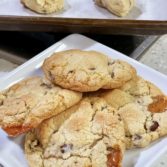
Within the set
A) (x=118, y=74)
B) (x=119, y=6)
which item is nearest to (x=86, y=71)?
(x=118, y=74)

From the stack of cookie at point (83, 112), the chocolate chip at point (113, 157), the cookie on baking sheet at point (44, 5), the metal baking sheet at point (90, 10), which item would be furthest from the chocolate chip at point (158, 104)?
the cookie on baking sheet at point (44, 5)

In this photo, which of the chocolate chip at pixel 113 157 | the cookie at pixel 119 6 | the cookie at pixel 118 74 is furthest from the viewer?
the cookie at pixel 119 6

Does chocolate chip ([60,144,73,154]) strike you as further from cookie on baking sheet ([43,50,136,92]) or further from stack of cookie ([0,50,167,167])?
cookie on baking sheet ([43,50,136,92])

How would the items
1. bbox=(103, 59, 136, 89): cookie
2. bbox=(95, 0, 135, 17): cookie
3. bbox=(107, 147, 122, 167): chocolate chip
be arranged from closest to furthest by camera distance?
bbox=(107, 147, 122, 167): chocolate chip → bbox=(103, 59, 136, 89): cookie → bbox=(95, 0, 135, 17): cookie

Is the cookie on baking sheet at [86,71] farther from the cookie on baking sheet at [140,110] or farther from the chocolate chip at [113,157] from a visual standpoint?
the chocolate chip at [113,157]

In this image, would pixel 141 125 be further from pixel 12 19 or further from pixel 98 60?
pixel 12 19

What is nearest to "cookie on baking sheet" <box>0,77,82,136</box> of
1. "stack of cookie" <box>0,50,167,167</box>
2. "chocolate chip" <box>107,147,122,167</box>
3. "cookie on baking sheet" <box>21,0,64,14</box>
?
"stack of cookie" <box>0,50,167,167</box>

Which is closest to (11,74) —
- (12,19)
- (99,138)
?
(12,19)
